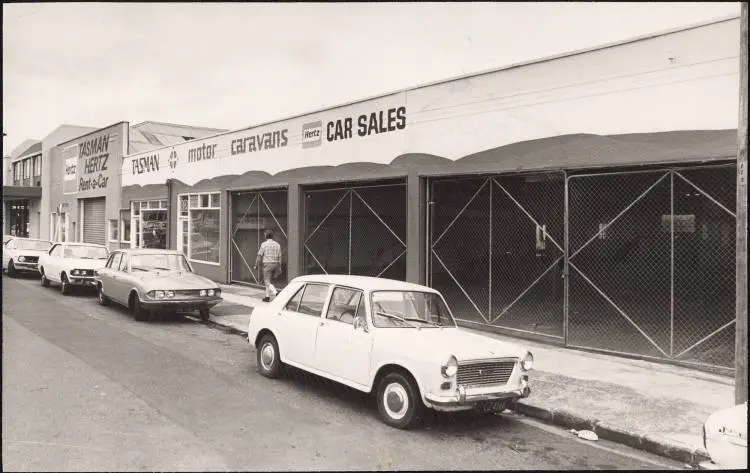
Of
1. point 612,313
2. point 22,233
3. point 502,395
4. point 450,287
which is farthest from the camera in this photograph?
point 22,233

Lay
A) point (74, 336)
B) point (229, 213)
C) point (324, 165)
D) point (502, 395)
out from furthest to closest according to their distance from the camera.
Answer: point (229, 213) < point (324, 165) < point (74, 336) < point (502, 395)

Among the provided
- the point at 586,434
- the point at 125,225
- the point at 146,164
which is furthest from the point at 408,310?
the point at 125,225

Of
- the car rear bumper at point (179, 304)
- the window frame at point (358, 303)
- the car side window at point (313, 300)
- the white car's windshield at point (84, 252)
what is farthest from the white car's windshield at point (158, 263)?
the window frame at point (358, 303)

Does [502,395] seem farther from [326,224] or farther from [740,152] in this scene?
[326,224]

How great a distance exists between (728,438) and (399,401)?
283 cm

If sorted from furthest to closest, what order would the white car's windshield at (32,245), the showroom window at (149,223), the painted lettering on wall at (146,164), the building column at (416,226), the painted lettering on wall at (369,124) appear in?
1. the painted lettering on wall at (146,164)
2. the showroom window at (149,223)
3. the white car's windshield at (32,245)
4. the painted lettering on wall at (369,124)
5. the building column at (416,226)

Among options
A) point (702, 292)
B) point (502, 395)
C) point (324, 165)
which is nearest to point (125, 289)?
point (324, 165)

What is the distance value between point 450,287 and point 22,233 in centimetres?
3738

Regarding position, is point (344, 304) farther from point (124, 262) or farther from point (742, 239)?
point (124, 262)

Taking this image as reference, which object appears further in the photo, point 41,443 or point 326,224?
point 326,224

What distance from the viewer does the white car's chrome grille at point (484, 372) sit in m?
5.98

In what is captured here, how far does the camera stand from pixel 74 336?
10.3 m

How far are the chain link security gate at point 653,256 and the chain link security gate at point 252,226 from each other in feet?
27.2

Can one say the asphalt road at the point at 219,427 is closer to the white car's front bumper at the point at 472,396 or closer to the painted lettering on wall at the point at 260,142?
the white car's front bumper at the point at 472,396
